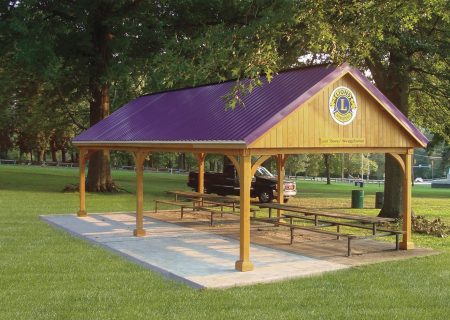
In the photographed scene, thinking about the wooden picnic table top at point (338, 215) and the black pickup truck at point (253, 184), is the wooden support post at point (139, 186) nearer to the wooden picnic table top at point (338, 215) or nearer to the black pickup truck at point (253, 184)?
the wooden picnic table top at point (338, 215)

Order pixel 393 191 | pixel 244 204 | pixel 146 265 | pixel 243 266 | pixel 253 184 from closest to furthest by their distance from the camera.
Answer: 1. pixel 243 266
2. pixel 244 204
3. pixel 146 265
4. pixel 393 191
5. pixel 253 184

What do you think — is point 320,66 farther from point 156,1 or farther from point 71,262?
point 156,1

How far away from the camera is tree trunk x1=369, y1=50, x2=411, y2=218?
17.5m

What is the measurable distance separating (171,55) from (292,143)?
4.68 metres

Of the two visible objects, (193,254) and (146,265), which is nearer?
(146,265)

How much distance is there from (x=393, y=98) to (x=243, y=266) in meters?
11.0

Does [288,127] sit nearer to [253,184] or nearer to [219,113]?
[219,113]

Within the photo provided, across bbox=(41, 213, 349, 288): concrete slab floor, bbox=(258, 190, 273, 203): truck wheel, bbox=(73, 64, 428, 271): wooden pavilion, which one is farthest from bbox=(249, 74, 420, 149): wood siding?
bbox=(258, 190, 273, 203): truck wheel

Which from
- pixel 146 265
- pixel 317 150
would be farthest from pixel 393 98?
pixel 146 265

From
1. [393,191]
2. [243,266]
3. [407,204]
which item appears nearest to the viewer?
[243,266]

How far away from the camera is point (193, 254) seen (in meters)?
11.8

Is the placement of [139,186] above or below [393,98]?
below

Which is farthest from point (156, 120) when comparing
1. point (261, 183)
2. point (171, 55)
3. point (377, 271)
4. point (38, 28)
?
point (38, 28)

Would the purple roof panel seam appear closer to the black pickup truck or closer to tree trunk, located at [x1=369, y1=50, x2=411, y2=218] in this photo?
tree trunk, located at [x1=369, y1=50, x2=411, y2=218]
